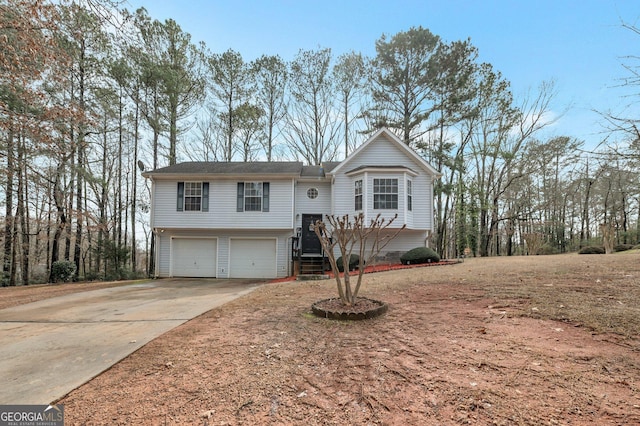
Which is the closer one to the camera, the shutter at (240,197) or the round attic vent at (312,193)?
the shutter at (240,197)

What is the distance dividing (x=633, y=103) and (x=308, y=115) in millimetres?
19153

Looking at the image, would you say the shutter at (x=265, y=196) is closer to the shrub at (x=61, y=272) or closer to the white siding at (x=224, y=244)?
the white siding at (x=224, y=244)

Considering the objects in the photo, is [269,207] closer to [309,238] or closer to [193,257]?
[309,238]

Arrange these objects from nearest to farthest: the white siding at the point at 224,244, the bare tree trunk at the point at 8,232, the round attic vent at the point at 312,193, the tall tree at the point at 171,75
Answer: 1. the bare tree trunk at the point at 8,232
2. the white siding at the point at 224,244
3. the round attic vent at the point at 312,193
4. the tall tree at the point at 171,75

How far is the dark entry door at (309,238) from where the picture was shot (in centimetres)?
1406

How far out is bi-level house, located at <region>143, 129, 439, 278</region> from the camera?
13.8 metres

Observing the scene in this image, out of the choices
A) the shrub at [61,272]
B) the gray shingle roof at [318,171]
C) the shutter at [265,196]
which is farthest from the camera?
the gray shingle roof at [318,171]

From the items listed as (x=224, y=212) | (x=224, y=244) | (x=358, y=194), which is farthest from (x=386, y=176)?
(x=224, y=244)

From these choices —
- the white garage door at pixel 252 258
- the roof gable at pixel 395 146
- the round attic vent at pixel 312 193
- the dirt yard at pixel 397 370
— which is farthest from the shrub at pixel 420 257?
the dirt yard at pixel 397 370

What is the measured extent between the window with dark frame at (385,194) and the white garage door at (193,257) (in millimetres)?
8108

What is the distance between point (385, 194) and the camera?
13477mm

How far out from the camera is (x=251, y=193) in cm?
1405

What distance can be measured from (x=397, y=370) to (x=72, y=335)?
203 inches

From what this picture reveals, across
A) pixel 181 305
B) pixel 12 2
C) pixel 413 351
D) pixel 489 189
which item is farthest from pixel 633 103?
pixel 489 189
